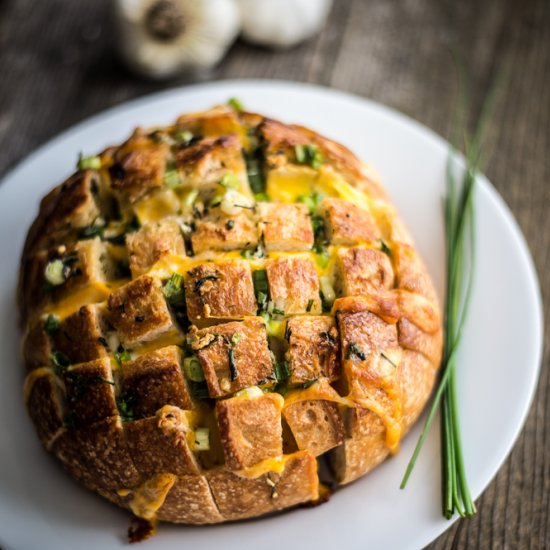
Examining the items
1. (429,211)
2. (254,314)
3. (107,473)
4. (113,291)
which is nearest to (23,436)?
(107,473)

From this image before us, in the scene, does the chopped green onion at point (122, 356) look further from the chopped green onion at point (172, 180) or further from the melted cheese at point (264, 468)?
the chopped green onion at point (172, 180)

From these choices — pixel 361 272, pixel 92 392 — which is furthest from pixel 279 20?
pixel 92 392

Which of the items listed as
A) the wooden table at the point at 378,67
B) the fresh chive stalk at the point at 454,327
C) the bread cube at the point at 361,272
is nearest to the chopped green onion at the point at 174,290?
the bread cube at the point at 361,272

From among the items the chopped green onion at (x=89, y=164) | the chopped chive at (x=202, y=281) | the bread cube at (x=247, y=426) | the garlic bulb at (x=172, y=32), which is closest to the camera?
the bread cube at (x=247, y=426)

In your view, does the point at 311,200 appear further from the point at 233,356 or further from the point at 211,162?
the point at 233,356

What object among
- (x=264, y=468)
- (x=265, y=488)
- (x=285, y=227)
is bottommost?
(x=265, y=488)
